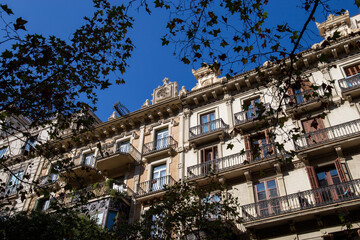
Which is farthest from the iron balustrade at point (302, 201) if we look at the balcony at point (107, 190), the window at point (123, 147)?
the window at point (123, 147)

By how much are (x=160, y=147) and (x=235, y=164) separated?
228 inches

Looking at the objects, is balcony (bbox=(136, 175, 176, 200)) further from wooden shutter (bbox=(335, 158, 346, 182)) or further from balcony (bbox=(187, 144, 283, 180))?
wooden shutter (bbox=(335, 158, 346, 182))

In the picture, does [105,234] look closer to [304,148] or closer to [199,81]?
[304,148]

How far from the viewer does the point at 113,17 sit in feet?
37.7

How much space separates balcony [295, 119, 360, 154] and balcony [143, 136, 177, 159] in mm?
7603

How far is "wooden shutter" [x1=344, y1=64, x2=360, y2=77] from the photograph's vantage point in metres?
19.2

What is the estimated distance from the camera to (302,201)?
14.7 m

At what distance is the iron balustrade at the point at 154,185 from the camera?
19.4 m

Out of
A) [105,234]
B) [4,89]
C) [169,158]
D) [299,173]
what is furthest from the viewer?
[169,158]

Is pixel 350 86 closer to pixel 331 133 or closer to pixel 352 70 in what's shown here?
pixel 352 70

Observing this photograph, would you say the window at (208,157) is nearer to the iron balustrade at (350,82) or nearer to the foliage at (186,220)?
the foliage at (186,220)

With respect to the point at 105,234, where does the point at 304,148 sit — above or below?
above

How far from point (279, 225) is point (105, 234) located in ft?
24.0

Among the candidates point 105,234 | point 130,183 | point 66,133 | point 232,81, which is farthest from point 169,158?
point 66,133
